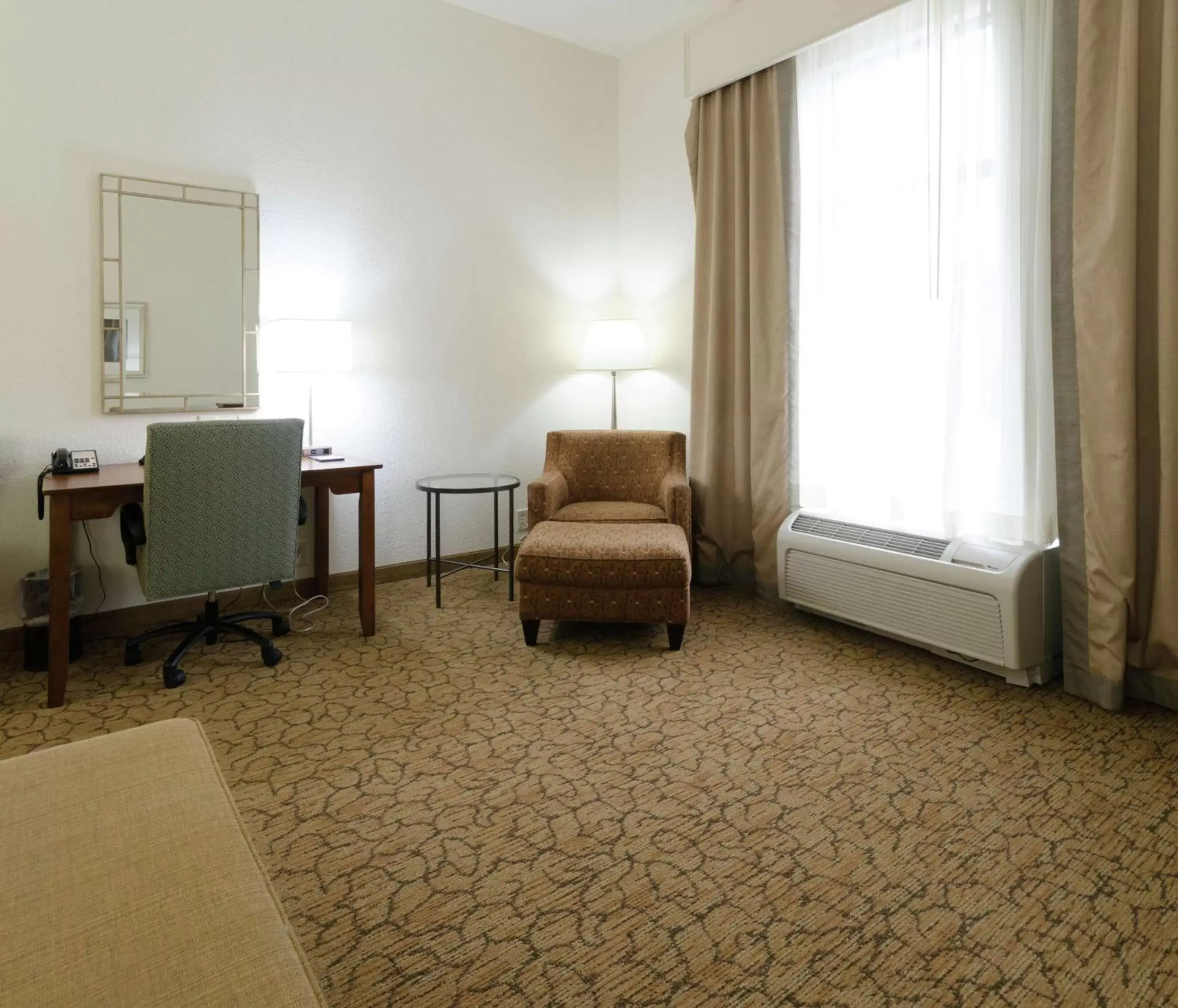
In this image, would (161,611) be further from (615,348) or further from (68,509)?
(615,348)

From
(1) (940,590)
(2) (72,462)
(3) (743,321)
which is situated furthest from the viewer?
(3) (743,321)

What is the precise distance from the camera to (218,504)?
2.72m

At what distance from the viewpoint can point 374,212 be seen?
12.8 ft

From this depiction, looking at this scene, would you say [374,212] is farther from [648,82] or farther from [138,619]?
[138,619]

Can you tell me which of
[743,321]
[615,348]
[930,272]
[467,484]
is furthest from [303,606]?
[930,272]

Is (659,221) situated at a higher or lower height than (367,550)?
higher

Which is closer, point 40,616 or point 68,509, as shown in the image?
point 68,509

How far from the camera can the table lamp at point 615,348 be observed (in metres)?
4.29

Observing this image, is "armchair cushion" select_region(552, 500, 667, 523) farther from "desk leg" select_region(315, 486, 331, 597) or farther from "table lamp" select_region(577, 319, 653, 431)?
"desk leg" select_region(315, 486, 331, 597)

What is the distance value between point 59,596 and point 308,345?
1425 millimetres

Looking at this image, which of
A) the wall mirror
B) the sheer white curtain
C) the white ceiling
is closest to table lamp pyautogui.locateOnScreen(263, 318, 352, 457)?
the wall mirror

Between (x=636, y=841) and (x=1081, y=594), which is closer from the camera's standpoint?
(x=636, y=841)

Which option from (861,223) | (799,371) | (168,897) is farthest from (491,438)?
(168,897)

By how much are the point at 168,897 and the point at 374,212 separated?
11.9 ft
